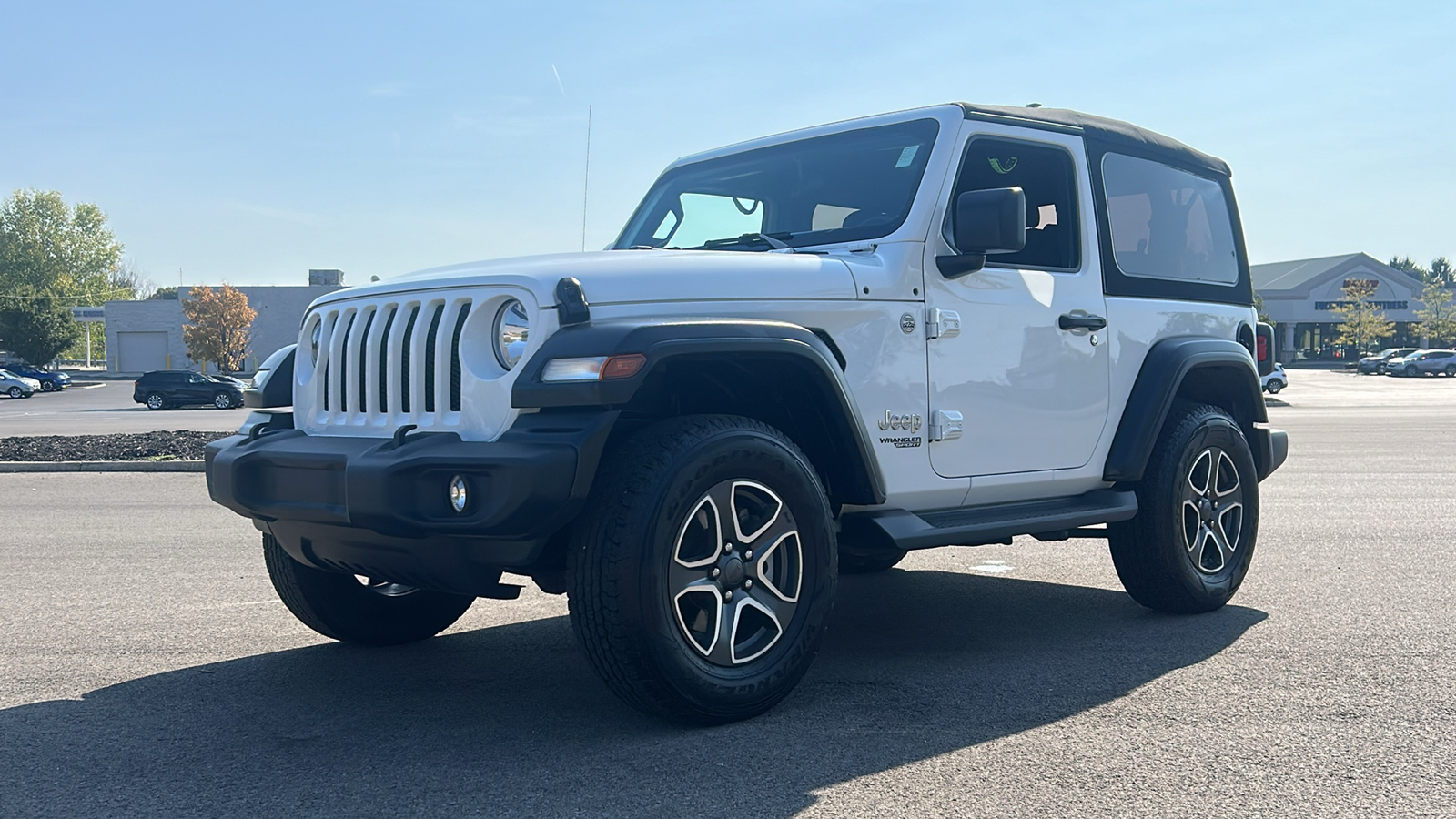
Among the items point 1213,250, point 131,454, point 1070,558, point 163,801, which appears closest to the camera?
A: point 163,801

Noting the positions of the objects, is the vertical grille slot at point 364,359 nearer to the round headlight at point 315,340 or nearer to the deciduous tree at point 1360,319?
the round headlight at point 315,340

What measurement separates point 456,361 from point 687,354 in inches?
29.6

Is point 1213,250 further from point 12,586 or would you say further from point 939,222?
point 12,586

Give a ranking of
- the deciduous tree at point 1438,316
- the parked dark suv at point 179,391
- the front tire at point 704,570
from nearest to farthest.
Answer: the front tire at point 704,570
the parked dark suv at point 179,391
the deciduous tree at point 1438,316

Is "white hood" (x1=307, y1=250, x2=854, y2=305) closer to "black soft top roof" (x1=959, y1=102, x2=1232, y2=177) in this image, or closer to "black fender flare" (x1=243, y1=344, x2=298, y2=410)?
"black fender flare" (x1=243, y1=344, x2=298, y2=410)

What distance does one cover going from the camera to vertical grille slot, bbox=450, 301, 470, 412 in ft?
12.8

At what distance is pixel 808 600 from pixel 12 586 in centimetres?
491

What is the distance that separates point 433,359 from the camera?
401 cm

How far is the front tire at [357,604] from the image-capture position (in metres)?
4.95

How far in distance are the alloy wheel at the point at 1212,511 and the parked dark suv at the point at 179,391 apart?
36.1m

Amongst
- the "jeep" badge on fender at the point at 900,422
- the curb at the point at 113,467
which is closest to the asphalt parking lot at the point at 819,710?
the "jeep" badge on fender at the point at 900,422

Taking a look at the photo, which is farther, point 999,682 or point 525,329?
point 999,682

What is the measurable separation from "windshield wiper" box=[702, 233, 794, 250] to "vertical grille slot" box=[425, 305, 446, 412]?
1.45 meters

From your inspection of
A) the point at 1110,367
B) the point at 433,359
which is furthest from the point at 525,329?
the point at 1110,367
